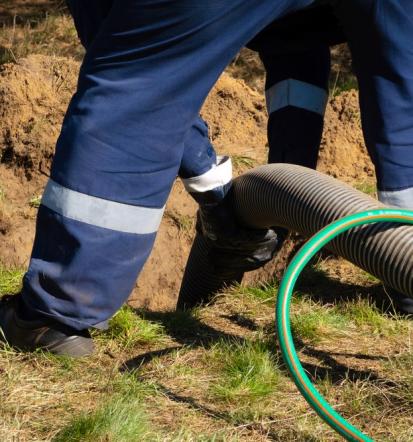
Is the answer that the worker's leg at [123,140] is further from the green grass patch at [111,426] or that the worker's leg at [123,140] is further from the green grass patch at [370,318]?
the green grass patch at [370,318]

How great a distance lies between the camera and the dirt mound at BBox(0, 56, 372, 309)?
176 inches

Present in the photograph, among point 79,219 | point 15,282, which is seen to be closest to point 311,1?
point 79,219

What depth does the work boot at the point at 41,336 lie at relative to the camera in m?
2.64

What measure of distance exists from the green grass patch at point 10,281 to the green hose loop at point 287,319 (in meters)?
1.52

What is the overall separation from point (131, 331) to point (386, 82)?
1245 mm

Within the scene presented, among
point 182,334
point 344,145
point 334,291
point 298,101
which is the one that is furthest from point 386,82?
point 344,145

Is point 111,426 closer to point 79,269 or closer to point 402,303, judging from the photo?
point 79,269

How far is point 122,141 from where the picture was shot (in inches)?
94.1

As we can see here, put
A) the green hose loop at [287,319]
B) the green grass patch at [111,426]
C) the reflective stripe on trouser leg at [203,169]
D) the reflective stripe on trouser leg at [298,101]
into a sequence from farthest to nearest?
the reflective stripe on trouser leg at [298,101] < the reflective stripe on trouser leg at [203,169] < the green grass patch at [111,426] < the green hose loop at [287,319]

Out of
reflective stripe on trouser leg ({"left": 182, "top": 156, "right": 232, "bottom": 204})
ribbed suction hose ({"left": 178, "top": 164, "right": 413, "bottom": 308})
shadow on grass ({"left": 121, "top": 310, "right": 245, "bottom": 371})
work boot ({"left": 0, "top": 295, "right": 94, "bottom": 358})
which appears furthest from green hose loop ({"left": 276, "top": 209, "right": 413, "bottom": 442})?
reflective stripe on trouser leg ({"left": 182, "top": 156, "right": 232, "bottom": 204})

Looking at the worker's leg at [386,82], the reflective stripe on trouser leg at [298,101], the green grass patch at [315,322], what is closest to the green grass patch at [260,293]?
the green grass patch at [315,322]

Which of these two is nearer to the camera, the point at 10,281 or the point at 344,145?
the point at 10,281

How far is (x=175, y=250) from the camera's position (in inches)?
180

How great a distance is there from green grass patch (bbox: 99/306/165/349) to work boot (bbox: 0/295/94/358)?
17 centimetres
